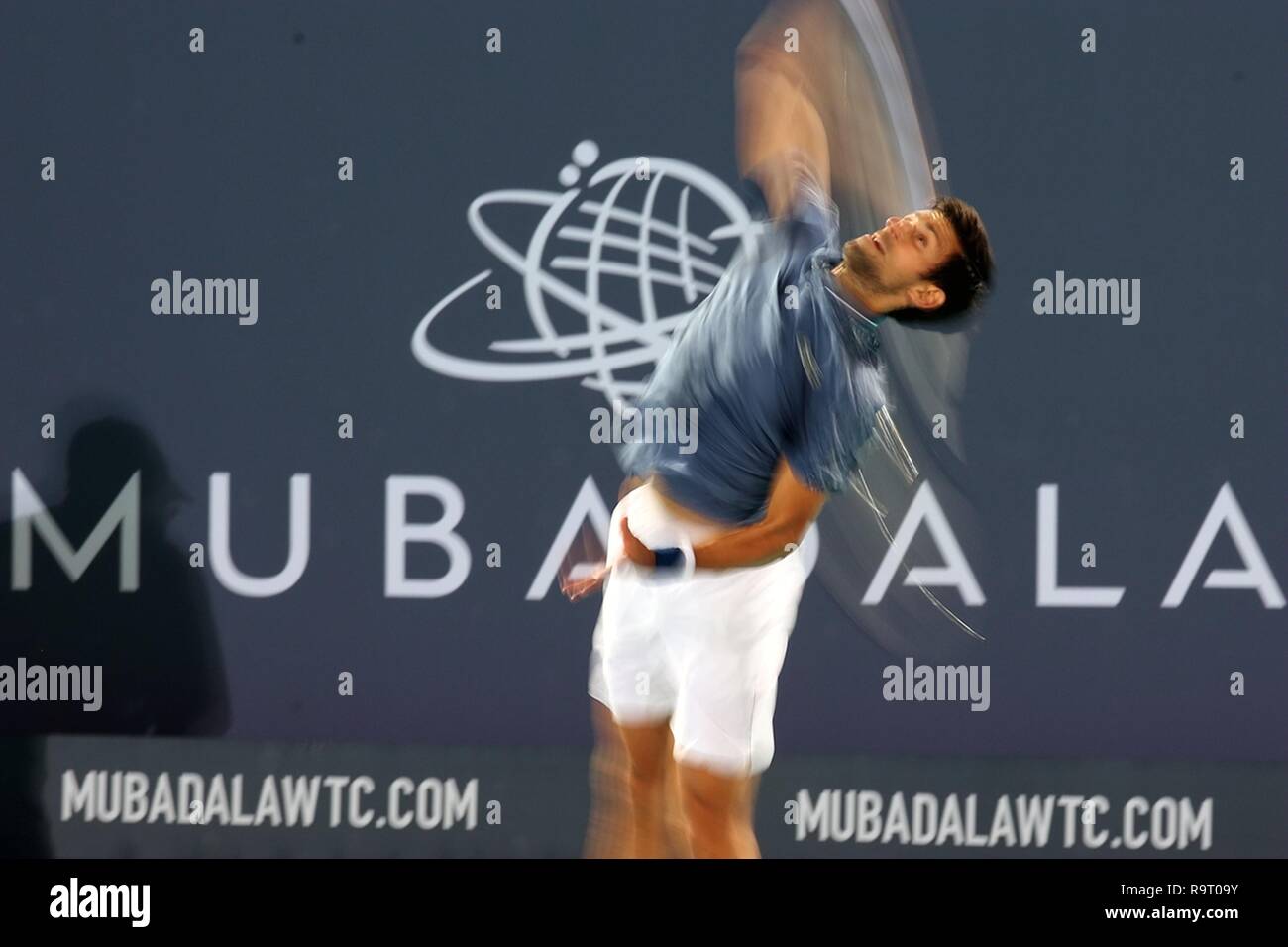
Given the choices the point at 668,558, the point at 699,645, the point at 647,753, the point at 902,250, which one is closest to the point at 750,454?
the point at 668,558

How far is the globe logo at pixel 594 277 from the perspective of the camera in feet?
12.3

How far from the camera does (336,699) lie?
379 centimetres

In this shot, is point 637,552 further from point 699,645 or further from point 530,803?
point 530,803

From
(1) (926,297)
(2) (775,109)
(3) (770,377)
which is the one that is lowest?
(3) (770,377)

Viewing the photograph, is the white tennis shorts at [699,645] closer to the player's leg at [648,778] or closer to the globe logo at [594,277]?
the player's leg at [648,778]

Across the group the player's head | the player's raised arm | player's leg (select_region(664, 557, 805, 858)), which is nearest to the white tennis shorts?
player's leg (select_region(664, 557, 805, 858))

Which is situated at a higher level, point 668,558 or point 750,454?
point 750,454

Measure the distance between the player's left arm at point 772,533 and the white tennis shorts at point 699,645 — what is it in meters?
0.03

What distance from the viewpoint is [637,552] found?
3768 mm

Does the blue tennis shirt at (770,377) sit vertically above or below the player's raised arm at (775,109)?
below

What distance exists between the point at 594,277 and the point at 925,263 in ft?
2.74

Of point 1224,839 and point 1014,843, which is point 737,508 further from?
point 1224,839

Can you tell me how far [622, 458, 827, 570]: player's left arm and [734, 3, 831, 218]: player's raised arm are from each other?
69cm

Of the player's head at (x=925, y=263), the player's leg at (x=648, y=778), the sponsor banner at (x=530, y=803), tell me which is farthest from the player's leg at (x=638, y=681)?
the player's head at (x=925, y=263)
